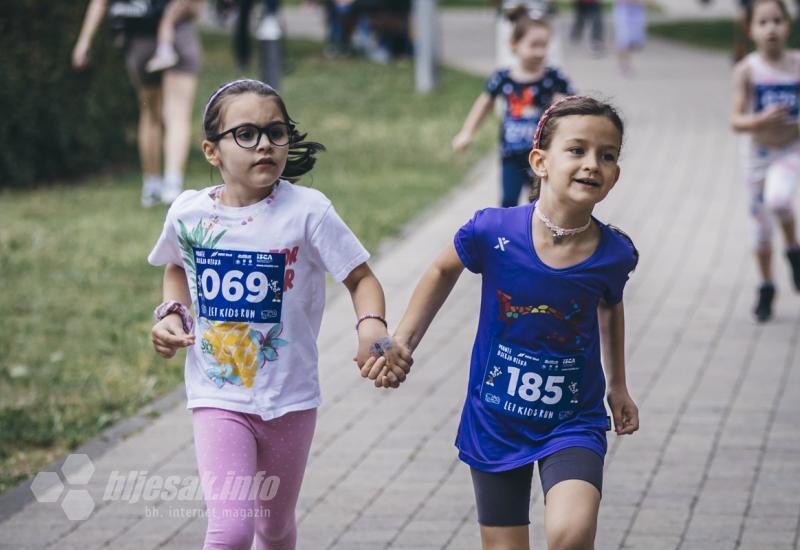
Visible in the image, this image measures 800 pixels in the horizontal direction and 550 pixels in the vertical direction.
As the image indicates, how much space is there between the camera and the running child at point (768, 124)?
312 inches

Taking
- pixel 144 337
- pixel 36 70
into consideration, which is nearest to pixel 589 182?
pixel 144 337

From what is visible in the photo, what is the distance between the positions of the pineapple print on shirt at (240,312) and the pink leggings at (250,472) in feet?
0.43

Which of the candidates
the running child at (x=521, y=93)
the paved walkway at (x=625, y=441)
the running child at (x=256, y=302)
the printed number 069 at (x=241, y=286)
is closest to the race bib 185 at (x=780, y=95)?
the running child at (x=521, y=93)

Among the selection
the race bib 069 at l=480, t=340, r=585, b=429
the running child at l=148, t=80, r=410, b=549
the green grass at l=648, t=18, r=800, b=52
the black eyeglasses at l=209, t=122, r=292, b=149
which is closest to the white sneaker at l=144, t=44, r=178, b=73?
the running child at l=148, t=80, r=410, b=549

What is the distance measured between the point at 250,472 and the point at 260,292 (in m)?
0.50

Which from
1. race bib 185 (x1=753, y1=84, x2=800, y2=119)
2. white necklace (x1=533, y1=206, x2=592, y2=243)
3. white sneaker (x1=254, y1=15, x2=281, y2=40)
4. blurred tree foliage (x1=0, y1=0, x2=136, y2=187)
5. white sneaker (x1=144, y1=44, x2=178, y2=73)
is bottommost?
blurred tree foliage (x1=0, y1=0, x2=136, y2=187)

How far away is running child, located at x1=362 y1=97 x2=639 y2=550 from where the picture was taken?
3891mm

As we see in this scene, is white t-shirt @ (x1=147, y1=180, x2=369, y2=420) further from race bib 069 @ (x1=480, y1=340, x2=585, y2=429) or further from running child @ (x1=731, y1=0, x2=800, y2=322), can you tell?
running child @ (x1=731, y1=0, x2=800, y2=322)

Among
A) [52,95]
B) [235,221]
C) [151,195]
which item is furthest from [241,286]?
[52,95]

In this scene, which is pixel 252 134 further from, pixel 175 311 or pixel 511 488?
pixel 511 488

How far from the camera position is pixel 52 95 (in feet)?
41.9

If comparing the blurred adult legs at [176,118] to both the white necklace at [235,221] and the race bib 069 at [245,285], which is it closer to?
the white necklace at [235,221]

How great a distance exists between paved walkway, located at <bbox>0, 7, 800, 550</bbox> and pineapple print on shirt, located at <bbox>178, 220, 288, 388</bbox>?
1213mm

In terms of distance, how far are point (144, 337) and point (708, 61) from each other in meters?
18.2
